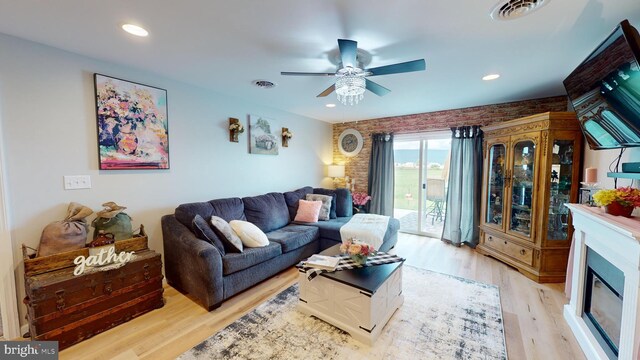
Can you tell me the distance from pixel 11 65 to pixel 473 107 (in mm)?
5219

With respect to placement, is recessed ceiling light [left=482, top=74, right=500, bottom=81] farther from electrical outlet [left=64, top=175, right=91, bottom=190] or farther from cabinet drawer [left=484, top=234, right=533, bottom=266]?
electrical outlet [left=64, top=175, right=91, bottom=190]

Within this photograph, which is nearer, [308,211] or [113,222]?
[113,222]

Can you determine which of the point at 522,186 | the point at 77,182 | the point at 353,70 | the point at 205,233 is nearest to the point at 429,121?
the point at 522,186

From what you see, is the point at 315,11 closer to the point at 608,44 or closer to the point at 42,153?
the point at 608,44

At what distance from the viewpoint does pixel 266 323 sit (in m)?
2.08

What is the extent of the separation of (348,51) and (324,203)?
2.62 meters

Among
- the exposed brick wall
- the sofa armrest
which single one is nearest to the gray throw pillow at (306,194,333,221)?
the exposed brick wall

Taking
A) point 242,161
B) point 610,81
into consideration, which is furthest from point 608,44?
point 242,161

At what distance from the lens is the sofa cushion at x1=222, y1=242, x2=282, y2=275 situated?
2.35 metres

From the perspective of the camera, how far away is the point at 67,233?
76.6 inches

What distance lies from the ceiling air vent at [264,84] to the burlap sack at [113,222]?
183cm

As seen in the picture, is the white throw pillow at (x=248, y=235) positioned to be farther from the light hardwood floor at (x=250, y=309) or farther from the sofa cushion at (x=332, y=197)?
the sofa cushion at (x=332, y=197)

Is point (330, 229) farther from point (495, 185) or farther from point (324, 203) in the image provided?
point (495, 185)

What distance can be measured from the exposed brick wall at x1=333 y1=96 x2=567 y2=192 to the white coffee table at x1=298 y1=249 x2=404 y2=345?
3.00 metres
